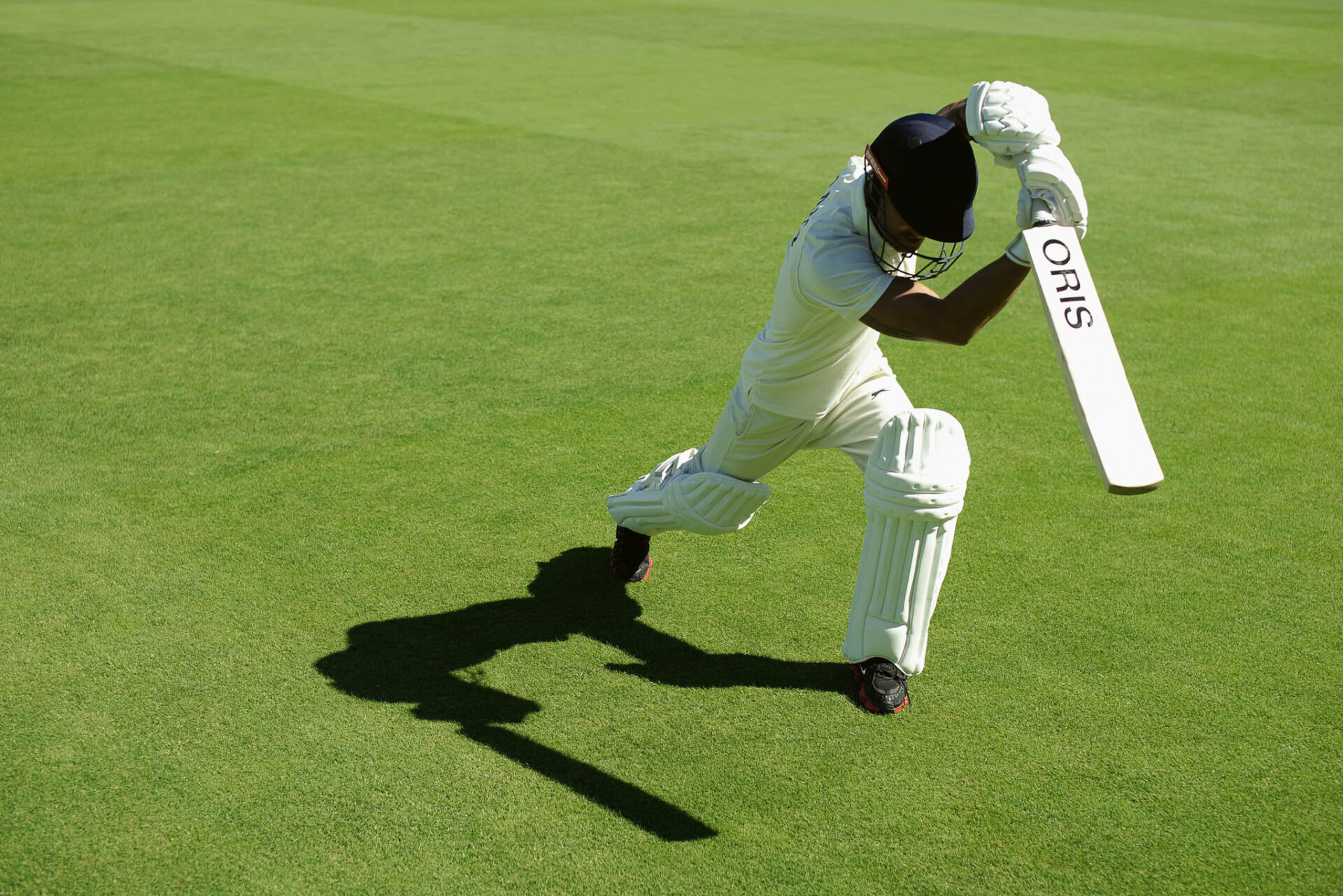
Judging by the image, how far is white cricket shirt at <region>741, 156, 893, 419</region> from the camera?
11.9ft

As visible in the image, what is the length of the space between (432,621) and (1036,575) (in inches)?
92.8

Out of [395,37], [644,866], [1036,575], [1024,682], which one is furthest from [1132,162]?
[395,37]

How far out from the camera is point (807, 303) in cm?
390

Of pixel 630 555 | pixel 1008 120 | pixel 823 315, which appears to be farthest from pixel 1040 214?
pixel 630 555

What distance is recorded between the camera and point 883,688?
3967 millimetres

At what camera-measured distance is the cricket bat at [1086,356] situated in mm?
3234

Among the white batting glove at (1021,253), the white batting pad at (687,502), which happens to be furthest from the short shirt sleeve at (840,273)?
the white batting pad at (687,502)

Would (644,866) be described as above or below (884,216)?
below

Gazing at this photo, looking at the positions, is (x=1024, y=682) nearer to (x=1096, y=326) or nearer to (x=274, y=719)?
→ (x=1096, y=326)

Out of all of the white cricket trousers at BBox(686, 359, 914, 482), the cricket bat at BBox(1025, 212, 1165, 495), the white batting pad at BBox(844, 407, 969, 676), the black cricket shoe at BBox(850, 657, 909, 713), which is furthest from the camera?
the white cricket trousers at BBox(686, 359, 914, 482)

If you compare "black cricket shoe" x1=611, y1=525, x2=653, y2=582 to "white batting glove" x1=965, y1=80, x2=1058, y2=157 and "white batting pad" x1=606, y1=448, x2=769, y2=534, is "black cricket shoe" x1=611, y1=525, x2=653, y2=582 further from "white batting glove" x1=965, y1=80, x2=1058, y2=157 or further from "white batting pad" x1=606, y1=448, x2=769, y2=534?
"white batting glove" x1=965, y1=80, x2=1058, y2=157

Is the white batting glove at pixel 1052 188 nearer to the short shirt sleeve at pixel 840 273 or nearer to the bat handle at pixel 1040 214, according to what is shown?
the bat handle at pixel 1040 214

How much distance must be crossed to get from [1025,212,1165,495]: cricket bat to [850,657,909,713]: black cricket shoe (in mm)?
1084

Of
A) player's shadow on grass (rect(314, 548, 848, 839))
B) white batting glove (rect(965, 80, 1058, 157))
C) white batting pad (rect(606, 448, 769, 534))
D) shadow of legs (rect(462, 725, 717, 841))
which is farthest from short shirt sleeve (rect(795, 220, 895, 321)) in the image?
shadow of legs (rect(462, 725, 717, 841))
